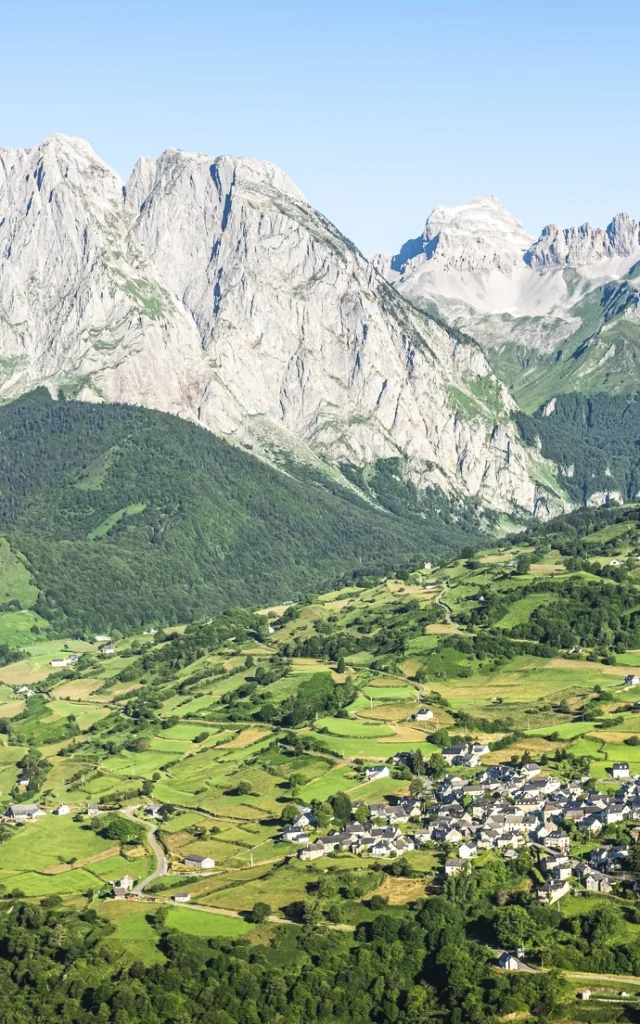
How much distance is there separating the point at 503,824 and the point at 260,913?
110 feet

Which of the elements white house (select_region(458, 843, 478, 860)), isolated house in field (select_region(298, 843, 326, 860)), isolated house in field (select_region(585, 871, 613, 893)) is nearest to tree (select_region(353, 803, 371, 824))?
isolated house in field (select_region(298, 843, 326, 860))

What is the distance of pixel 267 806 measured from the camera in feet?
656

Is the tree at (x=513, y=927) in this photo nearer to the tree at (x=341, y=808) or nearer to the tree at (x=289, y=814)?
the tree at (x=341, y=808)

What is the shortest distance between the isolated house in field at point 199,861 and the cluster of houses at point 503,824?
396 inches

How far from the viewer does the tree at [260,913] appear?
522 ft

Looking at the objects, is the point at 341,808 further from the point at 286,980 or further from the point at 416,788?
the point at 286,980

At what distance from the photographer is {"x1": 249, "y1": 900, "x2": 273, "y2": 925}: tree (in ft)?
522

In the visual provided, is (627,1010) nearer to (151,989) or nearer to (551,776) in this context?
(151,989)

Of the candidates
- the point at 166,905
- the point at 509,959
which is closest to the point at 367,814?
the point at 166,905

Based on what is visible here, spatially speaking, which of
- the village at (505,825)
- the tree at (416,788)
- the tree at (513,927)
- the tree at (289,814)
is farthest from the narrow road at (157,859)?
the tree at (513,927)

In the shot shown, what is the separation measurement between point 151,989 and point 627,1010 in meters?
43.7

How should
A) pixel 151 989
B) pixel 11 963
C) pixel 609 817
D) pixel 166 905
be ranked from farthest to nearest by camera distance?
pixel 609 817 → pixel 166 905 → pixel 11 963 → pixel 151 989

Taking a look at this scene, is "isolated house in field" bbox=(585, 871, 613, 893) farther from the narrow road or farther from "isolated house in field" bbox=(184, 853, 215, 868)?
the narrow road

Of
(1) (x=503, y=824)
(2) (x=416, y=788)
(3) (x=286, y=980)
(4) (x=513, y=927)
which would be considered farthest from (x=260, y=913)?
(2) (x=416, y=788)
